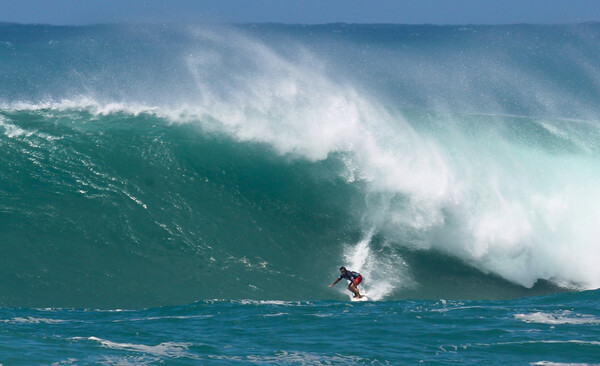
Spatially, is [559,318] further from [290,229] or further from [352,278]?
[290,229]

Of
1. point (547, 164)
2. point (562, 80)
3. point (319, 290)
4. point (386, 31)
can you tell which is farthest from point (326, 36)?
point (319, 290)

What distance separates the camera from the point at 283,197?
61.9ft

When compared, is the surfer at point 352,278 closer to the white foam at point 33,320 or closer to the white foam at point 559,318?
the white foam at point 559,318

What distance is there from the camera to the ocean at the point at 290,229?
12.0m

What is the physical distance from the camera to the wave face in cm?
1620

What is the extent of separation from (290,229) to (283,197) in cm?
127

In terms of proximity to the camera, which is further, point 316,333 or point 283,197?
point 283,197

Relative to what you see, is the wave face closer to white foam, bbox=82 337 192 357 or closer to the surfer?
the surfer

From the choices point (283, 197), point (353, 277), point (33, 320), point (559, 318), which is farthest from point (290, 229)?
point (559, 318)

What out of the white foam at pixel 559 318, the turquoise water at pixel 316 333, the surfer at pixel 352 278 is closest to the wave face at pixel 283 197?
the surfer at pixel 352 278

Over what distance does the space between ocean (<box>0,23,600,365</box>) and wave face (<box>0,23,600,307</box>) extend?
0.05 m

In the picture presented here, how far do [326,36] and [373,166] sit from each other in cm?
6612

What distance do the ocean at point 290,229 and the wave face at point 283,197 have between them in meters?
0.05

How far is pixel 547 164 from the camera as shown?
829 inches
